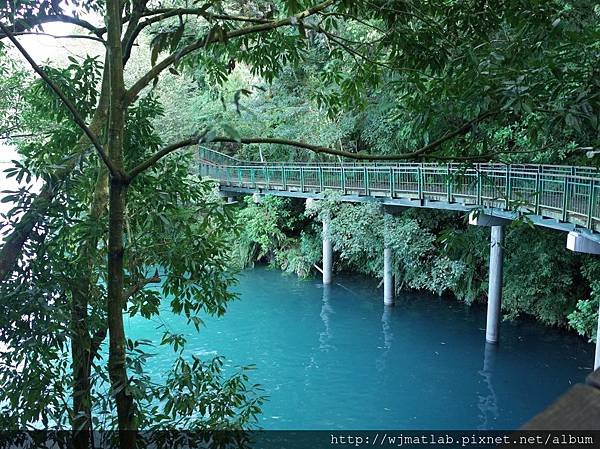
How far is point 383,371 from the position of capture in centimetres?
934

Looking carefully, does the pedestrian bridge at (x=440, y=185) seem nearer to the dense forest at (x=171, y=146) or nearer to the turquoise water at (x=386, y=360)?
the dense forest at (x=171, y=146)

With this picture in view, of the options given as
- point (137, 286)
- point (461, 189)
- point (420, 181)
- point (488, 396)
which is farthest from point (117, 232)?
point (420, 181)

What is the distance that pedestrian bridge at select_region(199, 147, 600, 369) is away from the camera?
678cm

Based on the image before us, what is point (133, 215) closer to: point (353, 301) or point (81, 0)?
point (81, 0)

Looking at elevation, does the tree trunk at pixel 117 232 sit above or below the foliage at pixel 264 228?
above

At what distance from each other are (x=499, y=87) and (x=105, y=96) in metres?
2.30

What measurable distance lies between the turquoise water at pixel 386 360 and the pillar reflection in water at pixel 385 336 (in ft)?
0.07

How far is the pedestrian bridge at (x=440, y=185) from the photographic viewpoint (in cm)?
694

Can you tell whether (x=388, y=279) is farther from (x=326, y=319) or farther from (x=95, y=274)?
(x=95, y=274)

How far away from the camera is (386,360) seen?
9.86m

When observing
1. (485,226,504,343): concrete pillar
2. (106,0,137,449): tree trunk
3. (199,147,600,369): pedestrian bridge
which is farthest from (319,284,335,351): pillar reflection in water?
(106,0,137,449): tree trunk

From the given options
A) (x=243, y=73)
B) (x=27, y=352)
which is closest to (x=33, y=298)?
(x=27, y=352)

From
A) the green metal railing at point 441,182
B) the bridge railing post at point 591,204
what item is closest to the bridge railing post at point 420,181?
the green metal railing at point 441,182

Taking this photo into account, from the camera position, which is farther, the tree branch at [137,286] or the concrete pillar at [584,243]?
the concrete pillar at [584,243]
